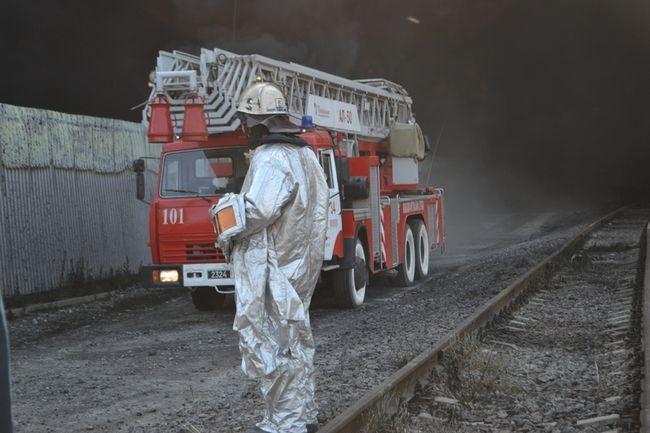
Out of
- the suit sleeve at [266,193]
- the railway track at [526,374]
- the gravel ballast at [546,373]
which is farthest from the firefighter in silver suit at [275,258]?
the gravel ballast at [546,373]

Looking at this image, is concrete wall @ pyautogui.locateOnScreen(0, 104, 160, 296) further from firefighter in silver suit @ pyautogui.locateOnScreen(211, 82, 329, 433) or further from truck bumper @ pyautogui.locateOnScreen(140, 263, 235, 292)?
firefighter in silver suit @ pyautogui.locateOnScreen(211, 82, 329, 433)

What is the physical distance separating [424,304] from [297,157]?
7.03 meters

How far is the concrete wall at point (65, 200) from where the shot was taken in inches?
506

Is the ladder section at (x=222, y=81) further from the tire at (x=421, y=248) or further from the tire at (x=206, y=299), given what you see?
the tire at (x=421, y=248)

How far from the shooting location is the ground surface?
6281mm

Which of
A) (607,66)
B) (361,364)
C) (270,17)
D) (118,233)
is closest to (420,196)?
(118,233)

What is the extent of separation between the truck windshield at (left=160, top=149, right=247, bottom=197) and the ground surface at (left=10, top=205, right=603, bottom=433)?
164 centimetres

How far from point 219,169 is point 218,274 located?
1.30 meters

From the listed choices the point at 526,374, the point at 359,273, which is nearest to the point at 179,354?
the point at 359,273

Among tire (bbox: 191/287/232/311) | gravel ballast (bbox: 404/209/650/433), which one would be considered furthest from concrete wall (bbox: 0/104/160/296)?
gravel ballast (bbox: 404/209/650/433)

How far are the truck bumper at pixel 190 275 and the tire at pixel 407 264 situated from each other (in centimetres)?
412

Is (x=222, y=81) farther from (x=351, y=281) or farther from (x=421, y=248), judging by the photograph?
(x=421, y=248)

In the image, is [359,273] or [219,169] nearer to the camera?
[219,169]

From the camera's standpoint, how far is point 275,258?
4.77 metres
